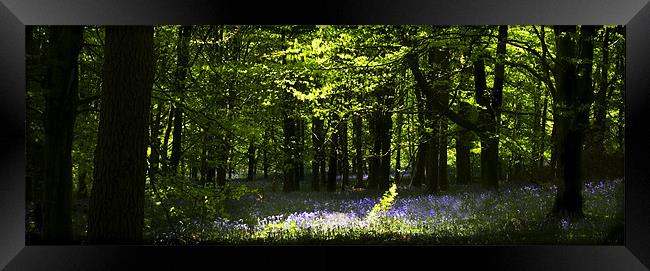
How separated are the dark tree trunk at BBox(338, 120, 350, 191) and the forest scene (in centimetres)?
2

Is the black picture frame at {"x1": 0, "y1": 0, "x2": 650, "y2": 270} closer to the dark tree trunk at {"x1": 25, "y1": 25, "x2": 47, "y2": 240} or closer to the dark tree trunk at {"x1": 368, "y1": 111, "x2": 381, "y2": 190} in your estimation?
the dark tree trunk at {"x1": 25, "y1": 25, "x2": 47, "y2": 240}

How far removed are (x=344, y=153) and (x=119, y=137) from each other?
2510 millimetres

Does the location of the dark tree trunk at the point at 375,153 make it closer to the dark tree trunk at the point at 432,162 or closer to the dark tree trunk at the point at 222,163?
the dark tree trunk at the point at 432,162

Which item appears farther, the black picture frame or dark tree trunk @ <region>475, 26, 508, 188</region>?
dark tree trunk @ <region>475, 26, 508, 188</region>

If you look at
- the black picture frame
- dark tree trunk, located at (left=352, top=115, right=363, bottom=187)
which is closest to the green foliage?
dark tree trunk, located at (left=352, top=115, right=363, bottom=187)

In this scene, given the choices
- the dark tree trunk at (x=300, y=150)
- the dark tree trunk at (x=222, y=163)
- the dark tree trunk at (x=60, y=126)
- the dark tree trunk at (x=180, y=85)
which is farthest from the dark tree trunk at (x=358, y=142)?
the dark tree trunk at (x=60, y=126)

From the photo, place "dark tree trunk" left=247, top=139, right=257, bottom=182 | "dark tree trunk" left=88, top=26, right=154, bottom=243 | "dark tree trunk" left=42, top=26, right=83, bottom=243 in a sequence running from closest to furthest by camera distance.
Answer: "dark tree trunk" left=88, top=26, right=154, bottom=243, "dark tree trunk" left=42, top=26, right=83, bottom=243, "dark tree trunk" left=247, top=139, right=257, bottom=182

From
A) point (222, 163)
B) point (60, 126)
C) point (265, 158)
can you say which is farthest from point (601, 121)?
point (60, 126)

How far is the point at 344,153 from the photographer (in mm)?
6680

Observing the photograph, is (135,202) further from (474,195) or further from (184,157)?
(474,195)

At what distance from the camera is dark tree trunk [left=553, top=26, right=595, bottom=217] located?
654 centimetres
